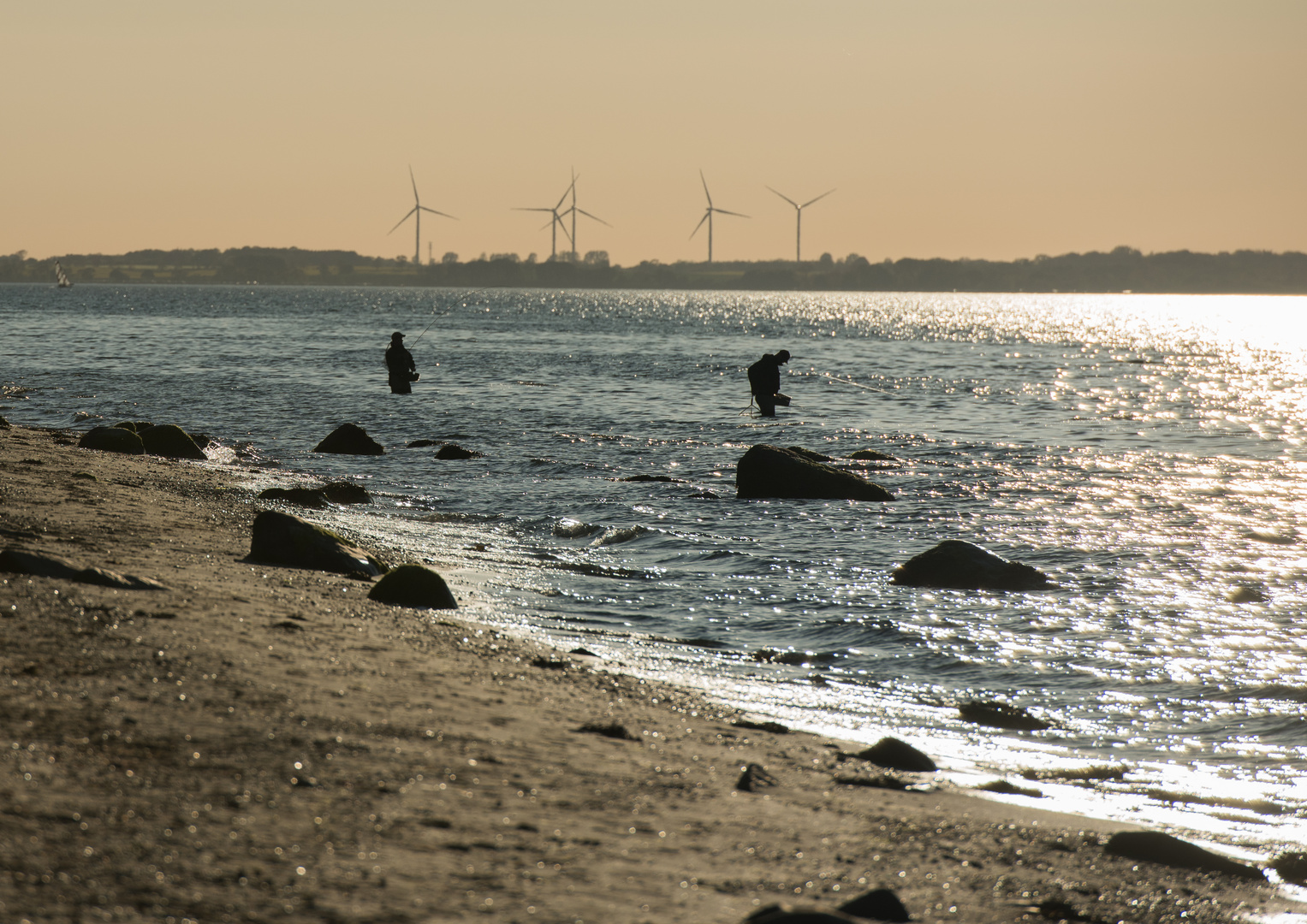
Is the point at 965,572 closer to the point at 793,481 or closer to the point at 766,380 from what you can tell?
the point at 793,481

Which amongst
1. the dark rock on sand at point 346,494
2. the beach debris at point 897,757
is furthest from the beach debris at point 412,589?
the dark rock on sand at point 346,494

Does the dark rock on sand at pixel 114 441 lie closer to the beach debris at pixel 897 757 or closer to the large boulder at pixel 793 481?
the large boulder at pixel 793 481

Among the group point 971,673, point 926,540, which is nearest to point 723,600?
point 971,673

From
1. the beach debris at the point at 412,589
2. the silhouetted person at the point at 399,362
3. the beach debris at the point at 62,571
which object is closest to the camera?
the beach debris at the point at 62,571

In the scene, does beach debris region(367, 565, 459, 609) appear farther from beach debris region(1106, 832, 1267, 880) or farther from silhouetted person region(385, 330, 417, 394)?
silhouetted person region(385, 330, 417, 394)

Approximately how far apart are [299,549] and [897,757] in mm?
6863

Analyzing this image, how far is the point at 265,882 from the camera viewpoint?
4.20 m

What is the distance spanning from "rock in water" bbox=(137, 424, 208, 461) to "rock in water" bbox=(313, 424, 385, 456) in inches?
114

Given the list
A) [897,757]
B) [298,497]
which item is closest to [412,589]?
[897,757]

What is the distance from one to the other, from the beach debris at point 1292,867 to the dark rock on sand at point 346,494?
15.0 meters

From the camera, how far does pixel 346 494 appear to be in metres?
18.6

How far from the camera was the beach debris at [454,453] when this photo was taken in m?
24.6

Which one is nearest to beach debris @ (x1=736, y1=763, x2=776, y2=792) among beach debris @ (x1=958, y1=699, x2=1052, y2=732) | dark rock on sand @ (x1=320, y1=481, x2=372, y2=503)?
beach debris @ (x1=958, y1=699, x2=1052, y2=732)

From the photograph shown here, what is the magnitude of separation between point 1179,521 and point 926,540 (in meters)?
5.08
